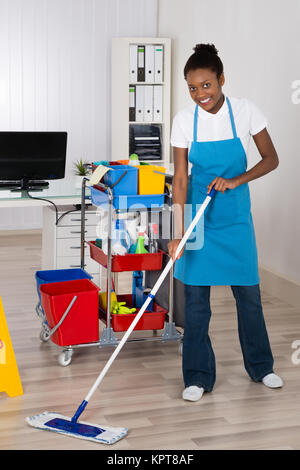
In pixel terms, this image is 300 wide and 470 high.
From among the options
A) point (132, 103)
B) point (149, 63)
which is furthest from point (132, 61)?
point (132, 103)

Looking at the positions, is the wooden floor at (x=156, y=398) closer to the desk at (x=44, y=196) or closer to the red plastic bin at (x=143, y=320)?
the red plastic bin at (x=143, y=320)

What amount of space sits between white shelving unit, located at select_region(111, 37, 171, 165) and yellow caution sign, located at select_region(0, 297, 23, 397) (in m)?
3.41

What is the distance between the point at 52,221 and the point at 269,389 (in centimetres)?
171

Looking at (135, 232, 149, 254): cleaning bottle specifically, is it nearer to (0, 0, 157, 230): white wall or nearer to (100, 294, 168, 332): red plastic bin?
(100, 294, 168, 332): red plastic bin

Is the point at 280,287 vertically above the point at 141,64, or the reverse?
the point at 141,64

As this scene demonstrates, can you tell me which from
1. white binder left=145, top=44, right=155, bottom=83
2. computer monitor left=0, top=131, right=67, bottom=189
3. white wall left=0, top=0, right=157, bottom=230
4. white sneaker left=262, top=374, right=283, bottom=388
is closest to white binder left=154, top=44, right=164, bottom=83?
white binder left=145, top=44, right=155, bottom=83

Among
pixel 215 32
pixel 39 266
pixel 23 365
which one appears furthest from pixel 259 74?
pixel 23 365

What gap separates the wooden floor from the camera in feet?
7.82

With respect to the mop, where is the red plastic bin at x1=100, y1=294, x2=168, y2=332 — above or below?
above

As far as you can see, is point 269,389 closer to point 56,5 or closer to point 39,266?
point 39,266

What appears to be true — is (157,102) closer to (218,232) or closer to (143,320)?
(143,320)

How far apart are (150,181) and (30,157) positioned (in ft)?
3.01

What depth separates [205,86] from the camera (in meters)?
2.48

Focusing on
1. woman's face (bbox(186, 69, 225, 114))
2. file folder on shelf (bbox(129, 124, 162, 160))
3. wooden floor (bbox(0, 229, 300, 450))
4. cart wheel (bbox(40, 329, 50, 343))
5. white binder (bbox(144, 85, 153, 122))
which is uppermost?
white binder (bbox(144, 85, 153, 122))
